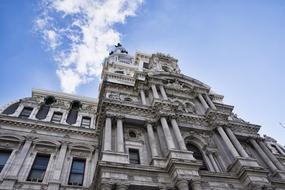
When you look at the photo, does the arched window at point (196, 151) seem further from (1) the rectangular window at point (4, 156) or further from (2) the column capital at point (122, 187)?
(1) the rectangular window at point (4, 156)

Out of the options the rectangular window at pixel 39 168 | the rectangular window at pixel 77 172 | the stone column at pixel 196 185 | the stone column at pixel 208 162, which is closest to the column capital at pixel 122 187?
the stone column at pixel 196 185

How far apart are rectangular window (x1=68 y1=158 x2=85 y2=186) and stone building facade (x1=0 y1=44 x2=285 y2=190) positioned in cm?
8

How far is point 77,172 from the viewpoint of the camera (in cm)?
1959

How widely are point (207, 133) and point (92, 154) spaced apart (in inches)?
430

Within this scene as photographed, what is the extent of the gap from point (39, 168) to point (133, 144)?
7773 mm

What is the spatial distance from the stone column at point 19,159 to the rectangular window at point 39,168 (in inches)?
37.7

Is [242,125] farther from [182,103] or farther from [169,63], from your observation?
[169,63]

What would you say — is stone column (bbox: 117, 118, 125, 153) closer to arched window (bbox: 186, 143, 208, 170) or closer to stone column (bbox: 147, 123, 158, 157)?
stone column (bbox: 147, 123, 158, 157)

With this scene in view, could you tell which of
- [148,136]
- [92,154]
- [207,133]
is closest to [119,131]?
[148,136]

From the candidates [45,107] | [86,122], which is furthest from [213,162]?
[45,107]

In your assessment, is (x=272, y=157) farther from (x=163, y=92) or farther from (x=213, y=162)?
(x=163, y=92)

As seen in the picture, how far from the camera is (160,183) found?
15.0 m

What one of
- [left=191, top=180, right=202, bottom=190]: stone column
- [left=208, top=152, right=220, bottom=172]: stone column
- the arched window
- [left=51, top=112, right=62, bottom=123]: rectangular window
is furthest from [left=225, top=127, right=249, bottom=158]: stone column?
[left=51, top=112, right=62, bottom=123]: rectangular window

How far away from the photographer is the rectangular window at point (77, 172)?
61.4 feet
